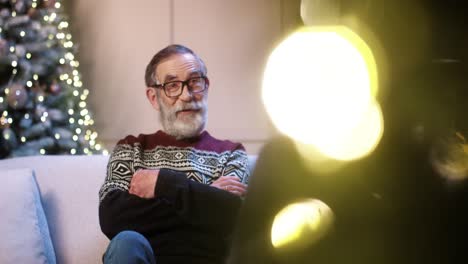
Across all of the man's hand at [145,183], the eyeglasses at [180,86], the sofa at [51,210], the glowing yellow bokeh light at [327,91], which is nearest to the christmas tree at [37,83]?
the sofa at [51,210]

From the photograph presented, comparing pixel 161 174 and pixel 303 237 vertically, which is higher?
pixel 303 237

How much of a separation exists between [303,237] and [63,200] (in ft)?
4.70

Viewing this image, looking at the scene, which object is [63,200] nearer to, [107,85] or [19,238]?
[19,238]

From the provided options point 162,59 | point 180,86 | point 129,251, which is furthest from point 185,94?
point 129,251

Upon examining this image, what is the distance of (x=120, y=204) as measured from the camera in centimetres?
144

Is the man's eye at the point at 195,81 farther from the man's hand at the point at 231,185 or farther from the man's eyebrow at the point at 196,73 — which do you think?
the man's hand at the point at 231,185

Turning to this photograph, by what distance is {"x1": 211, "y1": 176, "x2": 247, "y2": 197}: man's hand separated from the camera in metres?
1.45

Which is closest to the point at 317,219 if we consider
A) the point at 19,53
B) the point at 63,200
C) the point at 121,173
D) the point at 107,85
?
the point at 121,173

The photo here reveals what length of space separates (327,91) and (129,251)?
2.73 ft

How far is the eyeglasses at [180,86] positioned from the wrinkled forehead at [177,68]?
2cm

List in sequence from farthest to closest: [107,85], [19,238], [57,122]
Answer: [107,85] < [57,122] < [19,238]

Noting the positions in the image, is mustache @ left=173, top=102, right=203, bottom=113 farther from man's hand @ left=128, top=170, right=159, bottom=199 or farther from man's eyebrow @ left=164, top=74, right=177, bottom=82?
man's hand @ left=128, top=170, right=159, bottom=199

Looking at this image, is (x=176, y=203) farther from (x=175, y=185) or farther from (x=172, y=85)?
(x=172, y=85)

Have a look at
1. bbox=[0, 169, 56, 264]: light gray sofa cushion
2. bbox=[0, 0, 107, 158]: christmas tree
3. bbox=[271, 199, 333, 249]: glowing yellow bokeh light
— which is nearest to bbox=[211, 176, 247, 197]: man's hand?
bbox=[0, 169, 56, 264]: light gray sofa cushion
